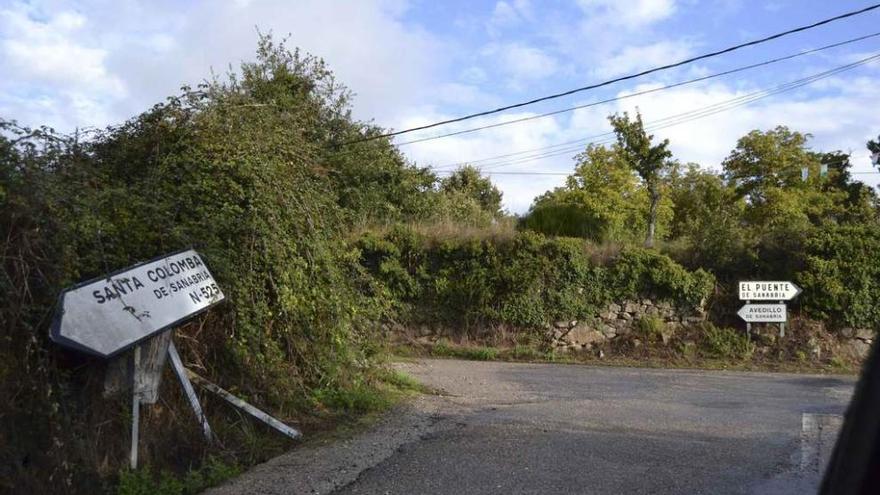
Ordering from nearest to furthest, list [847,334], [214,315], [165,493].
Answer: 1. [165,493]
2. [214,315]
3. [847,334]

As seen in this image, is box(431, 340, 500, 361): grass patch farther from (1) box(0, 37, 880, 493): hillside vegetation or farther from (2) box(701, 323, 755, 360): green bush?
(1) box(0, 37, 880, 493): hillside vegetation

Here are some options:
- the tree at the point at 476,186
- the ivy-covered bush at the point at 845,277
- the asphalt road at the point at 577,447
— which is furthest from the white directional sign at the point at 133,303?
the tree at the point at 476,186

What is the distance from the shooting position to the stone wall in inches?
804

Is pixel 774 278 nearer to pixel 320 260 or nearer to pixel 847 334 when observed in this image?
pixel 847 334

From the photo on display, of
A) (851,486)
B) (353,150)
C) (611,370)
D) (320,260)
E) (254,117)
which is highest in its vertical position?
(353,150)

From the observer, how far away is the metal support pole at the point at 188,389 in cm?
727

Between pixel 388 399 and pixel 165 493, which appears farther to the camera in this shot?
pixel 388 399

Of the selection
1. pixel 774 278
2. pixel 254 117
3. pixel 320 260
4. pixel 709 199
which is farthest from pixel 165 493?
pixel 709 199

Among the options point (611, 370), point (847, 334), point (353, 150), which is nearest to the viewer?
point (611, 370)

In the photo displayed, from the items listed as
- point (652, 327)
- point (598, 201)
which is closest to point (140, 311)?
point (652, 327)

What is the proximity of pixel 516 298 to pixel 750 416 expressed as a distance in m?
10.6

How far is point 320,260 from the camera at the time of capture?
373 inches

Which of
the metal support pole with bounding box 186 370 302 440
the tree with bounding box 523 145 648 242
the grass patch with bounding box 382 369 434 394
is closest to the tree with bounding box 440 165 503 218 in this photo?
the tree with bounding box 523 145 648 242

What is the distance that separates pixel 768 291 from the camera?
1972 centimetres
